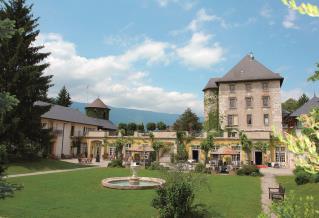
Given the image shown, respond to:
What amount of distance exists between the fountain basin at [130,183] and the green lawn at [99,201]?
0.61 meters

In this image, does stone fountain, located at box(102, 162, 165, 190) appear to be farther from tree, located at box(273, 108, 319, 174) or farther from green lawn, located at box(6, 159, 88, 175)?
tree, located at box(273, 108, 319, 174)

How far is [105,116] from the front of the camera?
69438 millimetres

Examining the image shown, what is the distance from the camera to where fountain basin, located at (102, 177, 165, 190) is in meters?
20.1

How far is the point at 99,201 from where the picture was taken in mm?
16016

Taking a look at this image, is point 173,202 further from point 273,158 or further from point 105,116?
point 105,116

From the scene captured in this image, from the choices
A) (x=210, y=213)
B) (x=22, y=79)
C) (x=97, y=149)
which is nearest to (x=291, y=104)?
(x=97, y=149)

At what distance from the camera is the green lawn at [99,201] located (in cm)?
1334

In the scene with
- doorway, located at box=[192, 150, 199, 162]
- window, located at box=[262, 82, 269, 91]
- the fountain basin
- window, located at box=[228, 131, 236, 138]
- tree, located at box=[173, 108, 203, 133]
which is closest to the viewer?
the fountain basin

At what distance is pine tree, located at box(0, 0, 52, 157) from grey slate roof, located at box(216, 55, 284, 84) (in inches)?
1144

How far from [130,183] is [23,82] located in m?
17.9

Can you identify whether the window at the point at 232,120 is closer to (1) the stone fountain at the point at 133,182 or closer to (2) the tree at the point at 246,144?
(2) the tree at the point at 246,144

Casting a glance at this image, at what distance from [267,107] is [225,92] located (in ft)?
23.5

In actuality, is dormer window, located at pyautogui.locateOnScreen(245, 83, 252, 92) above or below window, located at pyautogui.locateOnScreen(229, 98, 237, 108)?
above

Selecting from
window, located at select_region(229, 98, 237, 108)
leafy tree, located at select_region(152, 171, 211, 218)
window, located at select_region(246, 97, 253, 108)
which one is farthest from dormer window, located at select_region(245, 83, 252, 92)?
leafy tree, located at select_region(152, 171, 211, 218)
